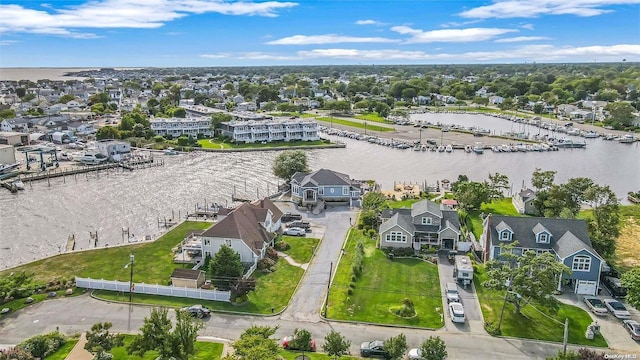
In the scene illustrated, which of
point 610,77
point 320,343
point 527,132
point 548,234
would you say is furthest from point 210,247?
point 610,77

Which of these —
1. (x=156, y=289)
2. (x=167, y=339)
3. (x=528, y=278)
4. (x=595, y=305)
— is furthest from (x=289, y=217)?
(x=595, y=305)

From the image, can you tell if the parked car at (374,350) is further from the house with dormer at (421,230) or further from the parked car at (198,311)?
the house with dormer at (421,230)

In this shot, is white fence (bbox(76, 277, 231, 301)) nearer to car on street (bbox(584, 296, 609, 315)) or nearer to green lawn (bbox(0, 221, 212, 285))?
green lawn (bbox(0, 221, 212, 285))

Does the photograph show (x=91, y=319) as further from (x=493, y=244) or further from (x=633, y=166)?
(x=633, y=166)

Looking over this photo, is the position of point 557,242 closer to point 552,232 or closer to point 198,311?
point 552,232

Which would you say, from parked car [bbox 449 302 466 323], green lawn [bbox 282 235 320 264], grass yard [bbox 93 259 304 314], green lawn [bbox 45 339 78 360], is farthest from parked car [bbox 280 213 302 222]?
green lawn [bbox 45 339 78 360]

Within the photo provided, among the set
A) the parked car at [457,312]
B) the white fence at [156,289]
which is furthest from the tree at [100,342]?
the parked car at [457,312]

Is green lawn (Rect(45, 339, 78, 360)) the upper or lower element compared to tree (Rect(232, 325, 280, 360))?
lower
